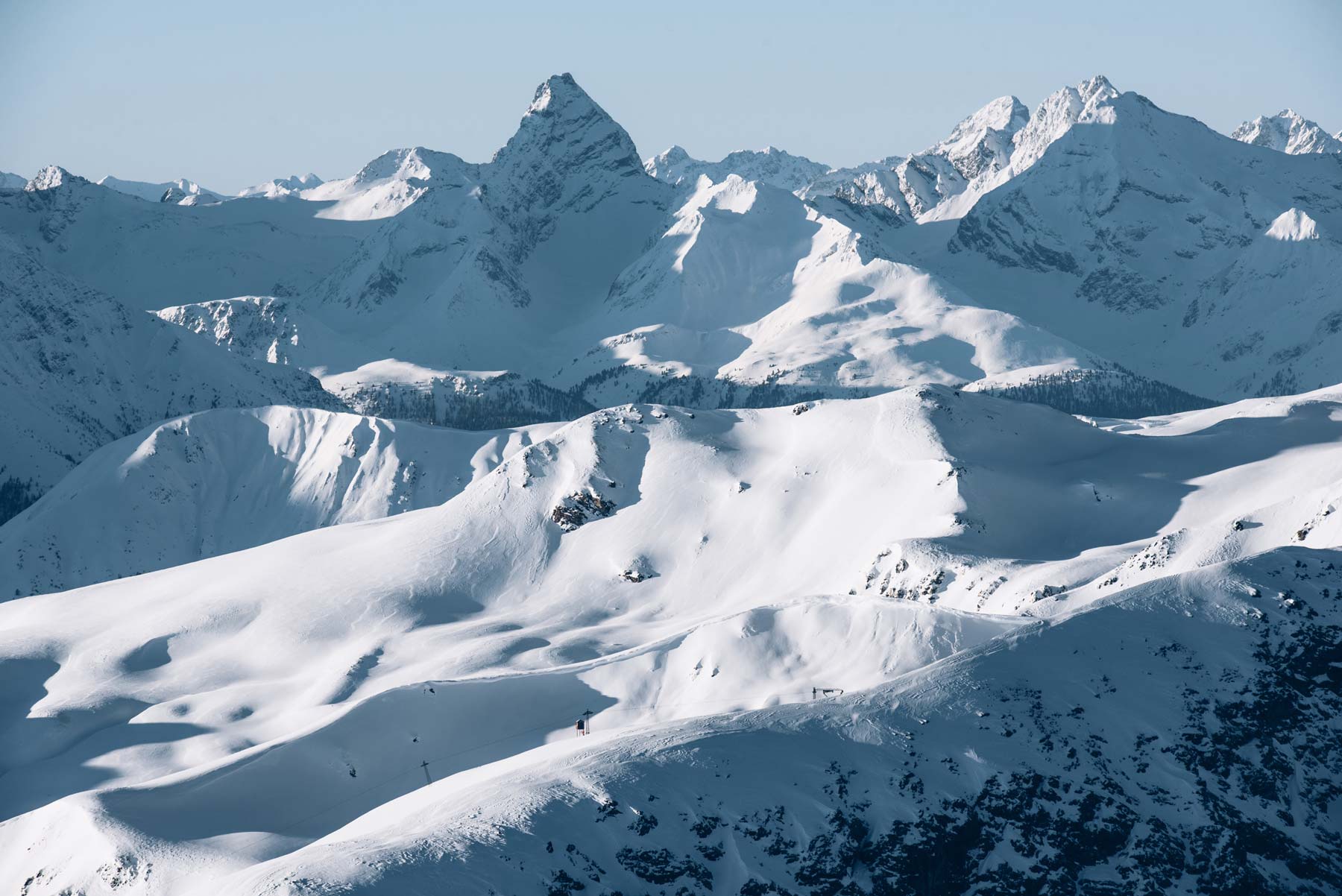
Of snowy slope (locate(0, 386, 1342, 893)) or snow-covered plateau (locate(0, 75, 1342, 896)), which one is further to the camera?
snowy slope (locate(0, 386, 1342, 893))

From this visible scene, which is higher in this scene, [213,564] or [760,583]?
[213,564]

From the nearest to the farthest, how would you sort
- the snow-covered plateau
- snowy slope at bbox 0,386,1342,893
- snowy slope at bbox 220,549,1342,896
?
1. snowy slope at bbox 220,549,1342,896
2. the snow-covered plateau
3. snowy slope at bbox 0,386,1342,893

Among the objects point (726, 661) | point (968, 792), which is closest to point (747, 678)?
point (726, 661)

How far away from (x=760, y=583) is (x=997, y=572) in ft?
96.9

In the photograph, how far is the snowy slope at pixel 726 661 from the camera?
70812 millimetres

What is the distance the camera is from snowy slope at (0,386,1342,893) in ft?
232

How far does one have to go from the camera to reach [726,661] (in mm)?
118500

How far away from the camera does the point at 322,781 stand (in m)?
105

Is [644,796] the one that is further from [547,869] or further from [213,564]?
[213,564]

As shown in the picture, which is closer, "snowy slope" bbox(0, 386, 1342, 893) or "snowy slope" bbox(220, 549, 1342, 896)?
"snowy slope" bbox(220, 549, 1342, 896)

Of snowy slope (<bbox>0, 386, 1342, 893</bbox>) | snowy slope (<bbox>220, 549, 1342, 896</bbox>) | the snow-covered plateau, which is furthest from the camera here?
snowy slope (<bbox>0, 386, 1342, 893</bbox>)

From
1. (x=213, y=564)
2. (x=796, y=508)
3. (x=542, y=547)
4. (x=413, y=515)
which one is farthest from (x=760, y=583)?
(x=213, y=564)

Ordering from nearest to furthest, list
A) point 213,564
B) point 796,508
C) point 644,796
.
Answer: point 644,796 < point 796,508 < point 213,564

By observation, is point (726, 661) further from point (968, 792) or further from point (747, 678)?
point (968, 792)
